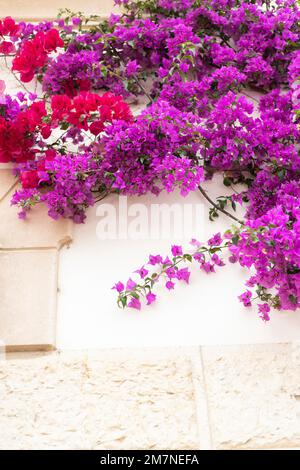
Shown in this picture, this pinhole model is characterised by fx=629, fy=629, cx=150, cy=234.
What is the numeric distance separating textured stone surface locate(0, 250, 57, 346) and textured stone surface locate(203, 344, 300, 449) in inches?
19.4

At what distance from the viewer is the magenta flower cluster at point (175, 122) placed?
1.98 meters

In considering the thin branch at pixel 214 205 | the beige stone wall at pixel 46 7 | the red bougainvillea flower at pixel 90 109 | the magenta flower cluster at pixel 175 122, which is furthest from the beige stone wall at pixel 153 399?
the beige stone wall at pixel 46 7

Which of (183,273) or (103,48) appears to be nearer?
(183,273)

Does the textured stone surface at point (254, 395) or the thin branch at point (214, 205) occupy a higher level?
the thin branch at point (214, 205)

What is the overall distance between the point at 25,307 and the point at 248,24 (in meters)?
1.51

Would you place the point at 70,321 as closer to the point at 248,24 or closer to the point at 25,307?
the point at 25,307

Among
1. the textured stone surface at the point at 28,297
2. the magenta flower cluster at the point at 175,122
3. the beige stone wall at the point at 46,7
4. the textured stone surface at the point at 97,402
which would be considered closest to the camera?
the textured stone surface at the point at 97,402

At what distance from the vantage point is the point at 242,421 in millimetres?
1664

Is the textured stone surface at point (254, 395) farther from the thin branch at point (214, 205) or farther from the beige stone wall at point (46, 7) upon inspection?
the beige stone wall at point (46, 7)

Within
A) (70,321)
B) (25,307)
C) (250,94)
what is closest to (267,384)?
(70,321)

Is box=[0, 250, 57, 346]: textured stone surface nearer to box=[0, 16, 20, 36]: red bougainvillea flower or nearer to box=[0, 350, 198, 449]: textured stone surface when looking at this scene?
box=[0, 350, 198, 449]: textured stone surface

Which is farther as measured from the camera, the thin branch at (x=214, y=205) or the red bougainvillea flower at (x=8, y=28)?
the red bougainvillea flower at (x=8, y=28)

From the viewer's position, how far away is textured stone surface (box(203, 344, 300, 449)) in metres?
1.64
